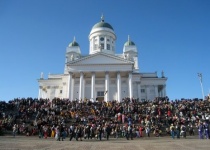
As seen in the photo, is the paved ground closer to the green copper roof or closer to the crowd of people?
the crowd of people

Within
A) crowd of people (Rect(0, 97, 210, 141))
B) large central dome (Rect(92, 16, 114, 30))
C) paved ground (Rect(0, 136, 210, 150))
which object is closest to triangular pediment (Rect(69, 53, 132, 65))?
crowd of people (Rect(0, 97, 210, 141))

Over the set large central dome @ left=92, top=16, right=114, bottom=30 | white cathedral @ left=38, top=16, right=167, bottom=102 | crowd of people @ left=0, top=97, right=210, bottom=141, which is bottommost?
crowd of people @ left=0, top=97, right=210, bottom=141

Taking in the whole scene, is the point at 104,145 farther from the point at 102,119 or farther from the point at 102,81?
the point at 102,81

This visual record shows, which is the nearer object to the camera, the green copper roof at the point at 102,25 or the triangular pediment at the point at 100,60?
the triangular pediment at the point at 100,60

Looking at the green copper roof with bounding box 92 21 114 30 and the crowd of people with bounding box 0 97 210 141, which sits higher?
the green copper roof with bounding box 92 21 114 30

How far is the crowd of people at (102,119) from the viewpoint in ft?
72.2

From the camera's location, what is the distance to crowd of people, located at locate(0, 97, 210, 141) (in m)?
22.0

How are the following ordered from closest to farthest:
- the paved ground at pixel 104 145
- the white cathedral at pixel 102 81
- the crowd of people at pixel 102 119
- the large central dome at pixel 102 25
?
1. the paved ground at pixel 104 145
2. the crowd of people at pixel 102 119
3. the white cathedral at pixel 102 81
4. the large central dome at pixel 102 25

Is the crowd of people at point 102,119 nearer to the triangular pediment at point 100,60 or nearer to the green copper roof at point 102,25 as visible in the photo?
the triangular pediment at point 100,60

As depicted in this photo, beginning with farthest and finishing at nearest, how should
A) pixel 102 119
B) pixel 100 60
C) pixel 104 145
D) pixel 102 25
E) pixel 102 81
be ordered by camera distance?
pixel 102 25, pixel 102 81, pixel 100 60, pixel 102 119, pixel 104 145

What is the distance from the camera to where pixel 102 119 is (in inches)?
1091

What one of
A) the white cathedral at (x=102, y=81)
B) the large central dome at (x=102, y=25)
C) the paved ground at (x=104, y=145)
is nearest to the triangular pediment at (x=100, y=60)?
the white cathedral at (x=102, y=81)

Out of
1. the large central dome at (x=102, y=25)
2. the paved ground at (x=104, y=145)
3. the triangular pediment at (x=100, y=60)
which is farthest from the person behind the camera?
the large central dome at (x=102, y=25)

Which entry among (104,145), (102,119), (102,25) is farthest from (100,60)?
(104,145)
